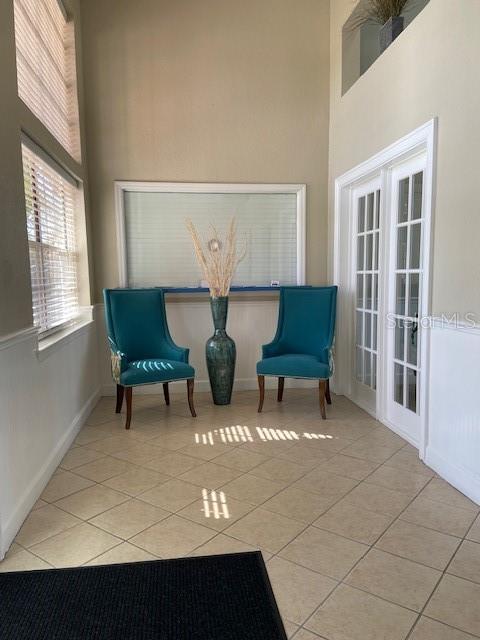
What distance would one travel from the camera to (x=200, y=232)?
443cm

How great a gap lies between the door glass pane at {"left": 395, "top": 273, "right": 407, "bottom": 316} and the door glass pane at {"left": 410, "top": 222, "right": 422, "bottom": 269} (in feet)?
0.46

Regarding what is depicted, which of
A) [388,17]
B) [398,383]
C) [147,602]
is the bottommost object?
[147,602]

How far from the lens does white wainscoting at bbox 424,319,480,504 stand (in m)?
2.28

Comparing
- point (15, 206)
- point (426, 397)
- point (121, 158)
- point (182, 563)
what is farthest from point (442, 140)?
point (121, 158)

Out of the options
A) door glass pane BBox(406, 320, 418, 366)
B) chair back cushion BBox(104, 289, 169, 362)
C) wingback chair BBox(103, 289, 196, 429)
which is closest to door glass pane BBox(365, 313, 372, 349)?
door glass pane BBox(406, 320, 418, 366)

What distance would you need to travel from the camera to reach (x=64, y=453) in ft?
9.80

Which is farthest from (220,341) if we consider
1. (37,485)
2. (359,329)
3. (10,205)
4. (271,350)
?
(10,205)

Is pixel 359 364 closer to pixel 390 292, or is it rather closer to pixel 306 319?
pixel 306 319

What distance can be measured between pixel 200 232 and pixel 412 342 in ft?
7.62

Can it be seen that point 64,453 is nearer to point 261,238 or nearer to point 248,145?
point 261,238

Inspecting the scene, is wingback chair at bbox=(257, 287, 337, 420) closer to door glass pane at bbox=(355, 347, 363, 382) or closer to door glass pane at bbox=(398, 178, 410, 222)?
door glass pane at bbox=(355, 347, 363, 382)

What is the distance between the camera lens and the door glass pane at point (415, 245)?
302 cm

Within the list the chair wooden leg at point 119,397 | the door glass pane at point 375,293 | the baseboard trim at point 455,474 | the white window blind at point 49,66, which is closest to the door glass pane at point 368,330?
the door glass pane at point 375,293

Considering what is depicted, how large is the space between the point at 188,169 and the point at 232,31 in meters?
1.36
